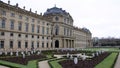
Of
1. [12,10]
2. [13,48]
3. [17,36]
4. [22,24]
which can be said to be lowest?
[13,48]

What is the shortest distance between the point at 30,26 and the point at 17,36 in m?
6.17

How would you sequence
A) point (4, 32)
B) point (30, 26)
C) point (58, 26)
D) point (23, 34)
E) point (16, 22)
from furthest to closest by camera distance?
point (58, 26), point (30, 26), point (23, 34), point (16, 22), point (4, 32)

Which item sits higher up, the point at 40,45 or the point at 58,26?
the point at 58,26

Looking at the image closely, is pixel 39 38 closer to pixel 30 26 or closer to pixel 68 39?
pixel 30 26

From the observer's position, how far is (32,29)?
45969mm

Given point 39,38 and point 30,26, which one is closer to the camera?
point 30,26

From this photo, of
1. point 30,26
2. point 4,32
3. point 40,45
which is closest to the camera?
point 4,32

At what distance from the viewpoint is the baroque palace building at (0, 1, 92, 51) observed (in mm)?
36188

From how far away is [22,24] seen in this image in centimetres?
4134

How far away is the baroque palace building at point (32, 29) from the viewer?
1425 inches

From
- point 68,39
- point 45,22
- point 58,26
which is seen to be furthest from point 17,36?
point 68,39

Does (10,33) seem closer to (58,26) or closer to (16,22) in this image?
(16,22)

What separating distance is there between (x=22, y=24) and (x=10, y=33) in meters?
4.84

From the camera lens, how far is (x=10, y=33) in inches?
1471
